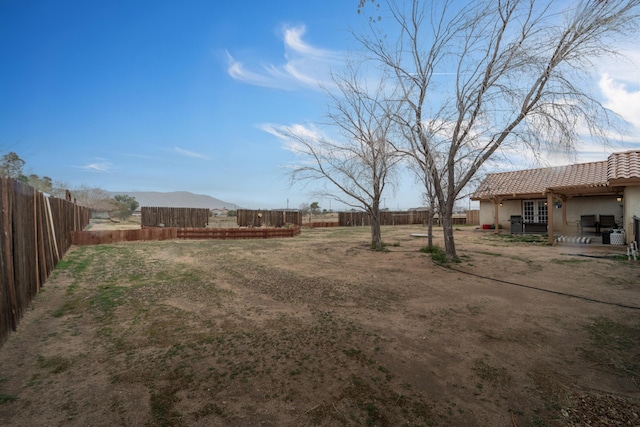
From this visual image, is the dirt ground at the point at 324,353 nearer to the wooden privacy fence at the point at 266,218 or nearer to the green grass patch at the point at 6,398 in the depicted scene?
the green grass patch at the point at 6,398

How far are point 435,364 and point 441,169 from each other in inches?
307

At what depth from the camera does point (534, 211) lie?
62.3ft

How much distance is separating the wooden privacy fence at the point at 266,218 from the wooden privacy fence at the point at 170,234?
6336 mm

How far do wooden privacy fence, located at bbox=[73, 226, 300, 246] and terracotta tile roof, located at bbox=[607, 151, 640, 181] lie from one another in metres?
15.0

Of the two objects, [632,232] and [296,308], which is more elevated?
[632,232]

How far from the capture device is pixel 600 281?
6.54 m

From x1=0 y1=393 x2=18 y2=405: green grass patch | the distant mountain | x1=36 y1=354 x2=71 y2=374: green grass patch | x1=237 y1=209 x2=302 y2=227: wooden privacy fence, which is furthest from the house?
the distant mountain

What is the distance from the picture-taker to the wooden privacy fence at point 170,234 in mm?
12422

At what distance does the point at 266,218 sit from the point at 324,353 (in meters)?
22.5

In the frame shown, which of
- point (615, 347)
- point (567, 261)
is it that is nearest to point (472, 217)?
point (567, 261)

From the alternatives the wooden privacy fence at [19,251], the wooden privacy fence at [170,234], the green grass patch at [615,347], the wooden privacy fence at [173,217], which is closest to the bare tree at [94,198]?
the wooden privacy fence at [173,217]

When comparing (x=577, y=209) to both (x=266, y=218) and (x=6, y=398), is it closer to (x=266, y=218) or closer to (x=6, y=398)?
(x=266, y=218)

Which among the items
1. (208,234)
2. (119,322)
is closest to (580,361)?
(119,322)

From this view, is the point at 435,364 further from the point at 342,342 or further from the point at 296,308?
the point at 296,308
